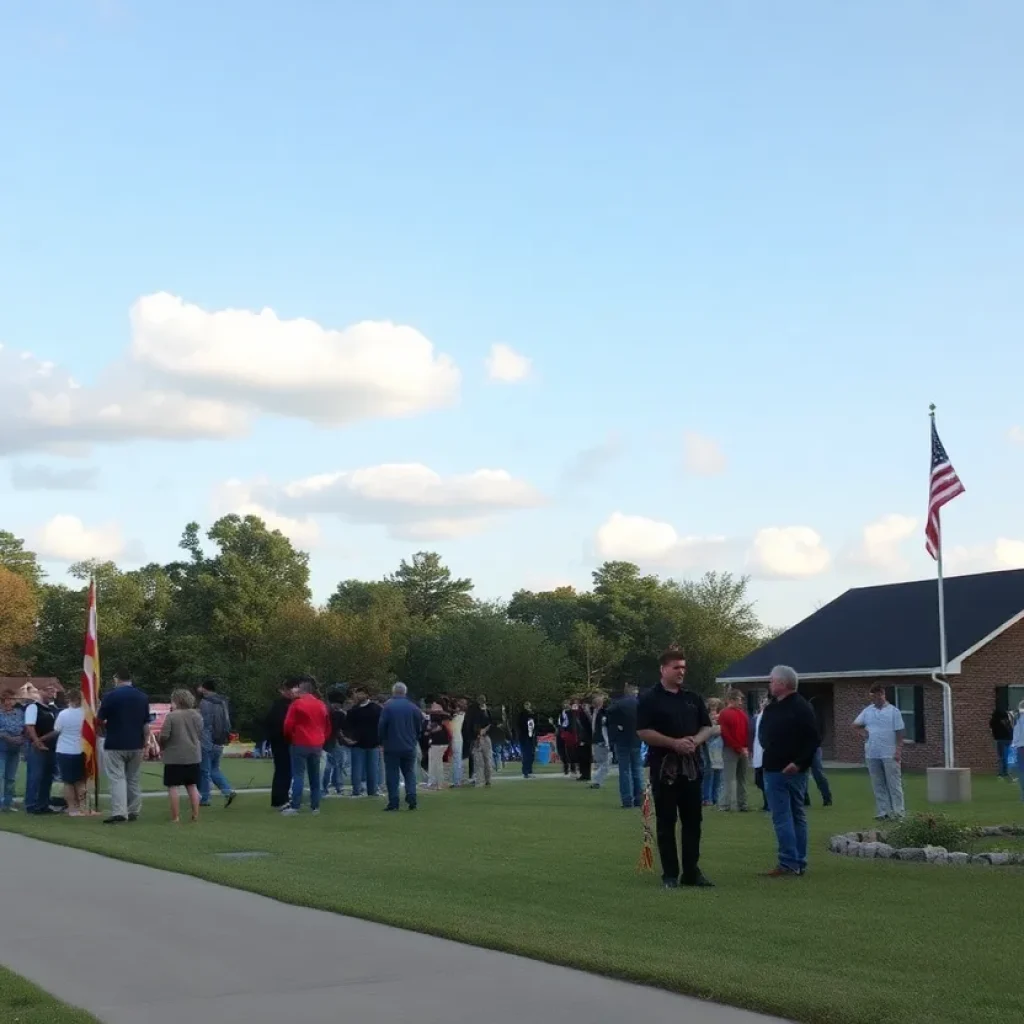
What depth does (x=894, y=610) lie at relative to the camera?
43.0 meters

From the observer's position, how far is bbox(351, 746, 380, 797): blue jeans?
23484 mm

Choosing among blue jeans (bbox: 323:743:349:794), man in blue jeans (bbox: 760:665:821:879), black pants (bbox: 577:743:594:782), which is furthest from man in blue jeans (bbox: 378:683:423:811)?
man in blue jeans (bbox: 760:665:821:879)

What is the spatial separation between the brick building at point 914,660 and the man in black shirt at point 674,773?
86.6ft

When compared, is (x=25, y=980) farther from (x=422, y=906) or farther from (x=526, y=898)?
(x=526, y=898)

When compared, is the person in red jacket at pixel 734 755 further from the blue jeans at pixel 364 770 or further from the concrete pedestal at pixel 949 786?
the blue jeans at pixel 364 770

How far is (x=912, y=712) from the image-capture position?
37969 millimetres

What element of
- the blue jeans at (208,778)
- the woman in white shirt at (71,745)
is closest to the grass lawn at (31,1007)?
the woman in white shirt at (71,745)

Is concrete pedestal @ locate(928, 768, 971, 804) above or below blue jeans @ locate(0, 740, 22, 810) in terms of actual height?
below

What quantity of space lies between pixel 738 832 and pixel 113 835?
7147 mm

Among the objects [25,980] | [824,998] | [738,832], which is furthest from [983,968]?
[738,832]

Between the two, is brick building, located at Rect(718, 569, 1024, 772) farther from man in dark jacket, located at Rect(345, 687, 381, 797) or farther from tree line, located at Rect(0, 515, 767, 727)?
tree line, located at Rect(0, 515, 767, 727)

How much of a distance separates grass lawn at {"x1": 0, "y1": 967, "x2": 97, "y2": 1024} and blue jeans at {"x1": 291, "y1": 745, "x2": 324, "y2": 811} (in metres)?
12.5

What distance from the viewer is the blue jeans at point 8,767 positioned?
21312mm

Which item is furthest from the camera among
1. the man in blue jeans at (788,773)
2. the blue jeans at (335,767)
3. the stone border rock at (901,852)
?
the blue jeans at (335,767)
